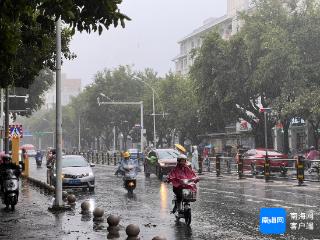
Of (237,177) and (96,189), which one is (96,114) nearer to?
(237,177)

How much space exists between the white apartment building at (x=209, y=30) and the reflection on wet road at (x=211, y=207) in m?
45.1

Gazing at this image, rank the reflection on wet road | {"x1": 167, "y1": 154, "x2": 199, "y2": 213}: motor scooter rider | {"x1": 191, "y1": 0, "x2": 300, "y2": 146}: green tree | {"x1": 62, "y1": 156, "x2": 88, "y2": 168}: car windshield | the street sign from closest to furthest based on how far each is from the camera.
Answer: the reflection on wet road < {"x1": 167, "y1": 154, "x2": 199, "y2": 213}: motor scooter rider < {"x1": 62, "y1": 156, "x2": 88, "y2": 168}: car windshield < the street sign < {"x1": 191, "y1": 0, "x2": 300, "y2": 146}: green tree

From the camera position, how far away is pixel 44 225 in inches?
486

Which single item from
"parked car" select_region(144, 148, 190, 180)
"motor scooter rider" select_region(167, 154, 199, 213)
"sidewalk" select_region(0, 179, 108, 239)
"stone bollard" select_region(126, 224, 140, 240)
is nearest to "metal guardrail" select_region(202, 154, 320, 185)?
"parked car" select_region(144, 148, 190, 180)

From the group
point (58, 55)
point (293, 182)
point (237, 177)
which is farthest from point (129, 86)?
point (58, 55)

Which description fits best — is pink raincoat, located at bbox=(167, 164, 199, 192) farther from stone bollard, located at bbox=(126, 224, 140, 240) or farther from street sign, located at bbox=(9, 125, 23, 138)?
street sign, located at bbox=(9, 125, 23, 138)

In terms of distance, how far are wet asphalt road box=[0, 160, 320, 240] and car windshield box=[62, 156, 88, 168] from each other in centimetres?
128

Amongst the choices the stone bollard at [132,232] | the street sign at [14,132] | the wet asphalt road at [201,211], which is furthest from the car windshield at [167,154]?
the stone bollard at [132,232]

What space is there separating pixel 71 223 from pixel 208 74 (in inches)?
1205

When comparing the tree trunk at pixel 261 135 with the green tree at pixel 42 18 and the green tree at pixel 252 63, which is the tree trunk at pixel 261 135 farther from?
the green tree at pixel 42 18

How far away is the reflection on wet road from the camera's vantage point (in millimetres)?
10969

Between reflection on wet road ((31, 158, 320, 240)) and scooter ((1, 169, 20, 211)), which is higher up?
scooter ((1, 169, 20, 211))

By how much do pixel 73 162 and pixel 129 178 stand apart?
3416 mm

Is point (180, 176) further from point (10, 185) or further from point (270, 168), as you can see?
point (270, 168)
